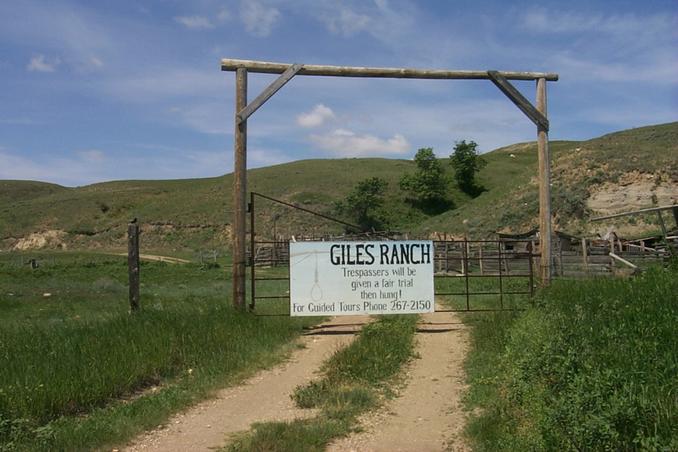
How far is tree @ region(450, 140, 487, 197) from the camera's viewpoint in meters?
97.2

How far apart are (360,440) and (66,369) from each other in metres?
3.85

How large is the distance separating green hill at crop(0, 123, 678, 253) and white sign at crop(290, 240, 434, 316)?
110 ft

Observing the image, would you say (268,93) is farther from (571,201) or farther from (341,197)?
(341,197)

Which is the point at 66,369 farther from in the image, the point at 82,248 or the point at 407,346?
the point at 82,248

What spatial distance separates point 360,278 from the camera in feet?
40.7

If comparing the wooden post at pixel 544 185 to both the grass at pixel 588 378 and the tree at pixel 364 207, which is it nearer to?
the grass at pixel 588 378

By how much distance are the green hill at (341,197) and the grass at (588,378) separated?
36.2 meters

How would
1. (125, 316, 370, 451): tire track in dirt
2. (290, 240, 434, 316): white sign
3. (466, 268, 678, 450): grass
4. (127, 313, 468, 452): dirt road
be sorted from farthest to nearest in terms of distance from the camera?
(290, 240, 434, 316): white sign → (125, 316, 370, 451): tire track in dirt → (127, 313, 468, 452): dirt road → (466, 268, 678, 450): grass

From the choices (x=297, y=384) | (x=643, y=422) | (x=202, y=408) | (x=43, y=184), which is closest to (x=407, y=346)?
(x=297, y=384)

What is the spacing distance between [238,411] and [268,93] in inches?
272

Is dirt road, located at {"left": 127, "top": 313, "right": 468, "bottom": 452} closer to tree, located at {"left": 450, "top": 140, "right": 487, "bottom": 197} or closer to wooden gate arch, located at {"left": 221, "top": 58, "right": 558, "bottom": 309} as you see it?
wooden gate arch, located at {"left": 221, "top": 58, "right": 558, "bottom": 309}

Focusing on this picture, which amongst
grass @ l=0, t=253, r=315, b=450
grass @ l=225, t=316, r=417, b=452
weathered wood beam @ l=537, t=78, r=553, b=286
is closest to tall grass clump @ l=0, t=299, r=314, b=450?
grass @ l=0, t=253, r=315, b=450

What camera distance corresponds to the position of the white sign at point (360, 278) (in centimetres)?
1225

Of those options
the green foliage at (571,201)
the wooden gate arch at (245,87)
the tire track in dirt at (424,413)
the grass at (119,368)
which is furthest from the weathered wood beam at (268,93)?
the green foliage at (571,201)
